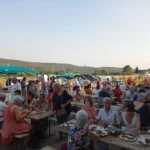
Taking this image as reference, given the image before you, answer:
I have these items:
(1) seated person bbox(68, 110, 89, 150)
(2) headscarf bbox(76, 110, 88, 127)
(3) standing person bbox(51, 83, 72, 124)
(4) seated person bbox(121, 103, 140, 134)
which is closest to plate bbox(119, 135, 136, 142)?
(4) seated person bbox(121, 103, 140, 134)

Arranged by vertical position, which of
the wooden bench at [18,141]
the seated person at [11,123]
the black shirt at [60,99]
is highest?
the black shirt at [60,99]

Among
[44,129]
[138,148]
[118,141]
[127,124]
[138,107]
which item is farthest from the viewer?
[44,129]

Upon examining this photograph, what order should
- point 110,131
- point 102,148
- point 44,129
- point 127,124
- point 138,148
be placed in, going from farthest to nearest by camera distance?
point 44,129
point 102,148
point 127,124
point 110,131
point 138,148

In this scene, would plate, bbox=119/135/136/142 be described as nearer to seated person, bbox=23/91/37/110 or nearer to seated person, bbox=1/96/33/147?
seated person, bbox=1/96/33/147

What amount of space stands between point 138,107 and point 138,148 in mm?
1620

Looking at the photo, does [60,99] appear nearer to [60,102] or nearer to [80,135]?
[60,102]

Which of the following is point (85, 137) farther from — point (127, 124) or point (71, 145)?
point (127, 124)

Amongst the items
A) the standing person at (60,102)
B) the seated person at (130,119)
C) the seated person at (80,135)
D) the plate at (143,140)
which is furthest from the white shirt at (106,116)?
the seated person at (80,135)

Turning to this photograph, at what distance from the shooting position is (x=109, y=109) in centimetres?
369

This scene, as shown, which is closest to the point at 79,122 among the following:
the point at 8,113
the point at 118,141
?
the point at 118,141

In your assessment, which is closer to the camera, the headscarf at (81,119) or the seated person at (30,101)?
the headscarf at (81,119)

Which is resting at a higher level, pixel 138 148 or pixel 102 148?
pixel 138 148

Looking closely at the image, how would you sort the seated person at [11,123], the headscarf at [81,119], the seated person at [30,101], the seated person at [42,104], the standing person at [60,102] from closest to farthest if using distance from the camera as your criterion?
the headscarf at [81,119], the seated person at [11,123], the standing person at [60,102], the seated person at [42,104], the seated person at [30,101]

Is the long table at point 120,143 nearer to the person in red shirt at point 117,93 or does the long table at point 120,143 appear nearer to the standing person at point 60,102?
the standing person at point 60,102
